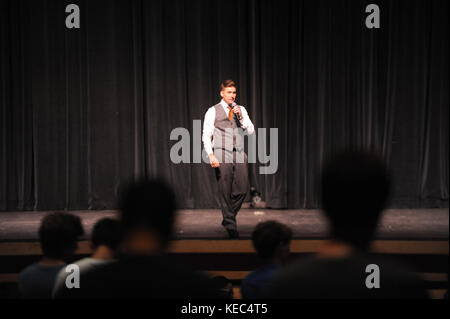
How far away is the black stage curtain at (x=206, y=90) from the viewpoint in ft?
16.9

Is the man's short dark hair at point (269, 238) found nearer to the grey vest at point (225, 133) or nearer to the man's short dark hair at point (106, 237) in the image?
the man's short dark hair at point (106, 237)

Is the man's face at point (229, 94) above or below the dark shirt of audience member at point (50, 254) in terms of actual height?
above

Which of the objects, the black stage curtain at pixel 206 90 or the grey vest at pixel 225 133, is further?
the black stage curtain at pixel 206 90

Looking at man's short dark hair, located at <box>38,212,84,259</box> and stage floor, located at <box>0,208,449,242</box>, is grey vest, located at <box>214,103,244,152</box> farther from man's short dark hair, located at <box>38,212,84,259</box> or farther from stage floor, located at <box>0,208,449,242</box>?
man's short dark hair, located at <box>38,212,84,259</box>

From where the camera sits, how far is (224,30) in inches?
208

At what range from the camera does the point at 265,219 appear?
4.56 m

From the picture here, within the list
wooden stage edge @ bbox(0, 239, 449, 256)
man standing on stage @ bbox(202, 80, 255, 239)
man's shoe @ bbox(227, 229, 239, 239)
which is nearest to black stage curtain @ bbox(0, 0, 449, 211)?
man standing on stage @ bbox(202, 80, 255, 239)

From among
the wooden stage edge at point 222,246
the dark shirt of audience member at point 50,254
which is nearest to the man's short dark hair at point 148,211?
the dark shirt of audience member at point 50,254

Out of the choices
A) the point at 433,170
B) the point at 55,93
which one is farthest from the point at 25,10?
the point at 433,170

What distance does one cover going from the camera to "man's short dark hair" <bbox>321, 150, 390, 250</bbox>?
0.94m

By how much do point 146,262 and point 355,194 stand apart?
42 cm

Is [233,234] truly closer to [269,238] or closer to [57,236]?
[269,238]
